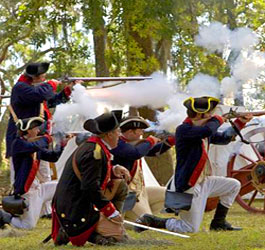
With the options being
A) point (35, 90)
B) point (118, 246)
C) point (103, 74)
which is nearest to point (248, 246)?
point (118, 246)

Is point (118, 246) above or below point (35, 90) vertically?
below

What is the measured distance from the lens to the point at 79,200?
7160 millimetres

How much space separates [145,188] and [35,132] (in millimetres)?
1409

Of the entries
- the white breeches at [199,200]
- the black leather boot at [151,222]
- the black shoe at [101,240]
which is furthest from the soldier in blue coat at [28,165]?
the black shoe at [101,240]

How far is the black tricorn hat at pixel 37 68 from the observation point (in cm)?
945

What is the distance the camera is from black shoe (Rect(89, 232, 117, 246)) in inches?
285

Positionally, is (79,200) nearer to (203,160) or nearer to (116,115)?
(116,115)

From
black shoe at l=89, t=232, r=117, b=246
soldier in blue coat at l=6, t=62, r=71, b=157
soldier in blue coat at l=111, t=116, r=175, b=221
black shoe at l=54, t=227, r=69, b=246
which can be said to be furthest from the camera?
soldier in blue coat at l=6, t=62, r=71, b=157

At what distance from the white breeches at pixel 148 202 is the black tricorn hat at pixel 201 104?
4.77ft

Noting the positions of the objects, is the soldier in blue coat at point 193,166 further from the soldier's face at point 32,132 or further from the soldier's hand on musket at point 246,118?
the soldier's face at point 32,132

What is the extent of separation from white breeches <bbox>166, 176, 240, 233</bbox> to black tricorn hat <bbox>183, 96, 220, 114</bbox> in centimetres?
69

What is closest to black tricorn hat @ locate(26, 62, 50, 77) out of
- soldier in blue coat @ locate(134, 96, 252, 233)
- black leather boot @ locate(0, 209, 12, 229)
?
black leather boot @ locate(0, 209, 12, 229)

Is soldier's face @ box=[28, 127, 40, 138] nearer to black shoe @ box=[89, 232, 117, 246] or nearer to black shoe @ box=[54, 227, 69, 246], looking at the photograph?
black shoe @ box=[54, 227, 69, 246]

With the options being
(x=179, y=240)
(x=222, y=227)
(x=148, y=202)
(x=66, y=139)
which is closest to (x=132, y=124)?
(x=66, y=139)
